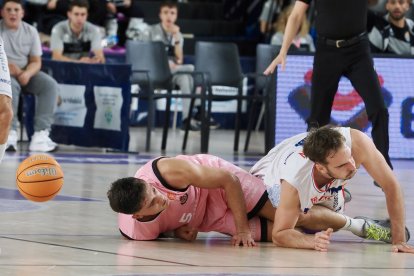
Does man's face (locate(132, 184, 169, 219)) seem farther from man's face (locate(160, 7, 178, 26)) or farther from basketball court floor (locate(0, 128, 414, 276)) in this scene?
man's face (locate(160, 7, 178, 26))

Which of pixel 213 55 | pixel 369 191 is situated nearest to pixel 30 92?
pixel 213 55

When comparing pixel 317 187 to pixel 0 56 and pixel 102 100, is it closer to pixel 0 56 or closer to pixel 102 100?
pixel 0 56

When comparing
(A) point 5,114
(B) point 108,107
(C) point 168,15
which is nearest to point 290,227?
(A) point 5,114

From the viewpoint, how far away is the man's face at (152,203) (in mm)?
6625

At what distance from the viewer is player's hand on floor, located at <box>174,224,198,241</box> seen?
718 centimetres

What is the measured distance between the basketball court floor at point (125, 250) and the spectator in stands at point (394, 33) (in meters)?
5.63

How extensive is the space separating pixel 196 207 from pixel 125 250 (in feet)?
2.29

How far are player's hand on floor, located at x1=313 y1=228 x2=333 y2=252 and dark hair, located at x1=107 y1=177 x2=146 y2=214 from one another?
1.06 m

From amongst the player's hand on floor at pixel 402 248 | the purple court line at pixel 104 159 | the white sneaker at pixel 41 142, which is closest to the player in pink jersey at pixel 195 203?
the player's hand on floor at pixel 402 248

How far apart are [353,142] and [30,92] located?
25.4 feet

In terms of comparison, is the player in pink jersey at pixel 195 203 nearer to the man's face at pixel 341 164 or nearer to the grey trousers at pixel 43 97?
the man's face at pixel 341 164

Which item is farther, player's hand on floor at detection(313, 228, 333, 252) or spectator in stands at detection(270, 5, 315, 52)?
spectator in stands at detection(270, 5, 315, 52)

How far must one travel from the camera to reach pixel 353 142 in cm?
692

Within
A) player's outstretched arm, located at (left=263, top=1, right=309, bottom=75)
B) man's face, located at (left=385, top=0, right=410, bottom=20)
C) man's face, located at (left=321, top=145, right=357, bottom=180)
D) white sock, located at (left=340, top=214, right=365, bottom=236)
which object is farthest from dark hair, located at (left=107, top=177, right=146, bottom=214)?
man's face, located at (left=385, top=0, right=410, bottom=20)
